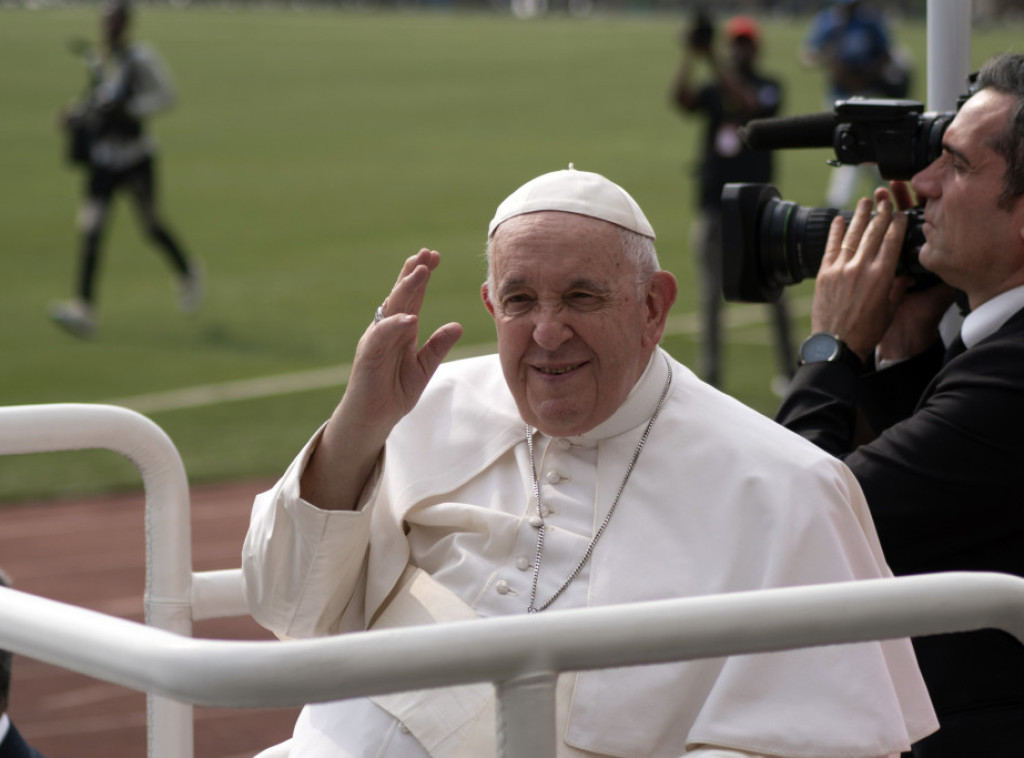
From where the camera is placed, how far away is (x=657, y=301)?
99.5 inches

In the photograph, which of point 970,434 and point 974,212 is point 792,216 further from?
point 970,434

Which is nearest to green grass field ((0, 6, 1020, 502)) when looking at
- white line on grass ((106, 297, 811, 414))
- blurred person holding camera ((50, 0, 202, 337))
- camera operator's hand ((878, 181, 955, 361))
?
white line on grass ((106, 297, 811, 414))

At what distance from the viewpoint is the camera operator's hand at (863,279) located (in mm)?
2848

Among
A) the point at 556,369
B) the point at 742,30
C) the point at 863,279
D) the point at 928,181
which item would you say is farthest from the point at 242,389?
the point at 556,369

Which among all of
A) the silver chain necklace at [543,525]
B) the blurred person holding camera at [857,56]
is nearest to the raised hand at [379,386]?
the silver chain necklace at [543,525]

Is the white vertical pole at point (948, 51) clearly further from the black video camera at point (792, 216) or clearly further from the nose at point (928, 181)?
the nose at point (928, 181)

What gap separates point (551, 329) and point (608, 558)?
1.13 feet

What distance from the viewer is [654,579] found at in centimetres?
235

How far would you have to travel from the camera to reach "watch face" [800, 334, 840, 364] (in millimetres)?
2844

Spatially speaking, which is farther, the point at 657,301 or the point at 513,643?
the point at 657,301

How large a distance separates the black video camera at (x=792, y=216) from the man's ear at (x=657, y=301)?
55 centimetres

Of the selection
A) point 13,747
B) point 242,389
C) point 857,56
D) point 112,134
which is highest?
point 13,747

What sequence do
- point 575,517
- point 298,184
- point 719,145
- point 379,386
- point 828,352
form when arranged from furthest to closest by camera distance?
1. point 298,184
2. point 719,145
3. point 828,352
4. point 575,517
5. point 379,386

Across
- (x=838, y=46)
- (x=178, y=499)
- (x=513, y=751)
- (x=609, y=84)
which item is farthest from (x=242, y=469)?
(x=609, y=84)
